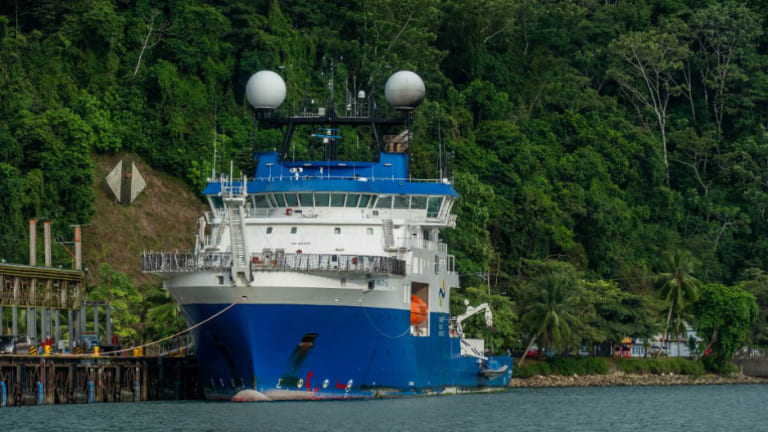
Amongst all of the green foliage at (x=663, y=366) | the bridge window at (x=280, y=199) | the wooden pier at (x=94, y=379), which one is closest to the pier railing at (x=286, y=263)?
the bridge window at (x=280, y=199)

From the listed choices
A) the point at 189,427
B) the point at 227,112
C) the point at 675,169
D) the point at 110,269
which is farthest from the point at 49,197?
the point at 675,169

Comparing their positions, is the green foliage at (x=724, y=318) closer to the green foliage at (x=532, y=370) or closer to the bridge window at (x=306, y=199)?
the green foliage at (x=532, y=370)

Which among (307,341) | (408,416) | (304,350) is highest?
(307,341)

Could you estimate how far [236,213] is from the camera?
57781 millimetres

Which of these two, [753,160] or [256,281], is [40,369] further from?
[753,160]

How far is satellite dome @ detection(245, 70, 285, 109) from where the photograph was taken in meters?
69.3

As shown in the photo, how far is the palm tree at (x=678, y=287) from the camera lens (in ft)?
336

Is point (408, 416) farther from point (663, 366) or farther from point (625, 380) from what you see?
point (663, 366)

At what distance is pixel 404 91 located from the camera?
230 ft

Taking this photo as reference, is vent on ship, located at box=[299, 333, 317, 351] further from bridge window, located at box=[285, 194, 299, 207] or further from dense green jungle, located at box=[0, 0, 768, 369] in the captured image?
dense green jungle, located at box=[0, 0, 768, 369]

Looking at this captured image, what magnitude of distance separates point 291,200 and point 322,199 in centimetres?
134

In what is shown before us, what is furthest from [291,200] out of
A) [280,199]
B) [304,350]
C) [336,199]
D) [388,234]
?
[304,350]

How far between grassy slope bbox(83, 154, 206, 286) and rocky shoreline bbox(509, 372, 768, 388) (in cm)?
2247

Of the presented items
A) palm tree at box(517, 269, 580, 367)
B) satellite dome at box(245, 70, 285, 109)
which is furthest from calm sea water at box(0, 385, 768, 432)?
palm tree at box(517, 269, 580, 367)
